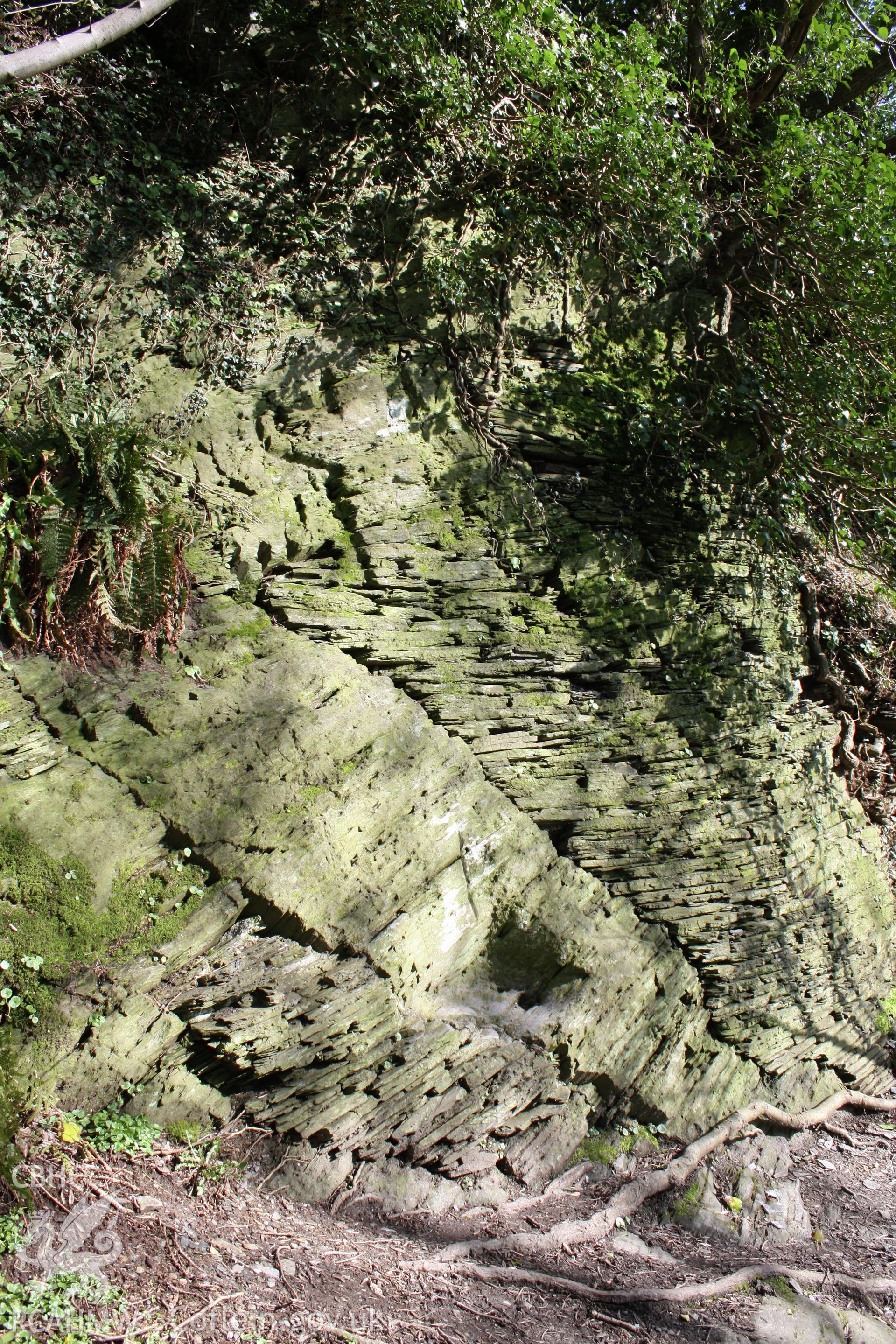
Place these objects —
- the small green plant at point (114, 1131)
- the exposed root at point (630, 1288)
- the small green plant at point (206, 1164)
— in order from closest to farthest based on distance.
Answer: the small green plant at point (114, 1131) < the small green plant at point (206, 1164) < the exposed root at point (630, 1288)

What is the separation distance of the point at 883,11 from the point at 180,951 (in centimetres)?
993

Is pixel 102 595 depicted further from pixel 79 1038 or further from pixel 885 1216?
pixel 885 1216

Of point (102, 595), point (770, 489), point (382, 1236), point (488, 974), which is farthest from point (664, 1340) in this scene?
point (770, 489)

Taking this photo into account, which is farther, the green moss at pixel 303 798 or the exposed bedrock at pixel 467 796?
the green moss at pixel 303 798

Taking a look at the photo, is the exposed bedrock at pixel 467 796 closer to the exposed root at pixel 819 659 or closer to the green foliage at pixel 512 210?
the exposed root at pixel 819 659

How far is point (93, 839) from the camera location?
3955mm

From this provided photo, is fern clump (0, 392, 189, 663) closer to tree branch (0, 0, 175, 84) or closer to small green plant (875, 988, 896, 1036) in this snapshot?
tree branch (0, 0, 175, 84)

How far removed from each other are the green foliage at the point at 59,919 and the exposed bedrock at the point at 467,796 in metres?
0.16

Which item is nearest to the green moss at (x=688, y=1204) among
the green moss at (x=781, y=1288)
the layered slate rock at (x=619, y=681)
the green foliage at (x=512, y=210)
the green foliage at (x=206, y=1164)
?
the green moss at (x=781, y=1288)

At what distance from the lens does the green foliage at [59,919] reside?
3574 mm

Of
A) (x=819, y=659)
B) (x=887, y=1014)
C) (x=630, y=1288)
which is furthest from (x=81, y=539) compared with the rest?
(x=887, y=1014)

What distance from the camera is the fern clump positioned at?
4051 mm

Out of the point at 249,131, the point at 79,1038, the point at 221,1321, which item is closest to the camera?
the point at 221,1321

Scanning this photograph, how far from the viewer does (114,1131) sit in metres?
3.61
